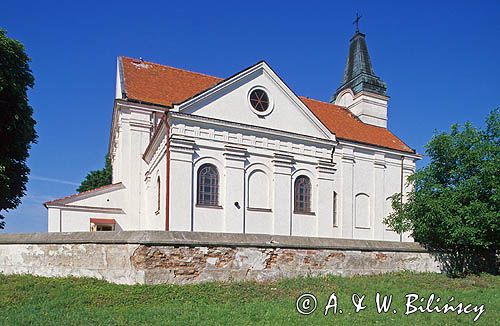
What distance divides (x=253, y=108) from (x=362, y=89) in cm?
1526

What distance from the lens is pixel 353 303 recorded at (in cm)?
1085

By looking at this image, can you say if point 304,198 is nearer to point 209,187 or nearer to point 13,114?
point 209,187

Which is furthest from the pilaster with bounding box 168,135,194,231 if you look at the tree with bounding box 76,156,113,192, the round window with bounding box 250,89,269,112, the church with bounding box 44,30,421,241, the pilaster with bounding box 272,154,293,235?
the tree with bounding box 76,156,113,192

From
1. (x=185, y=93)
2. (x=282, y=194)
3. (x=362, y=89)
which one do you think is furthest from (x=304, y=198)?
(x=362, y=89)

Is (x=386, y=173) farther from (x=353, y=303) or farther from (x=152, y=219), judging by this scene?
(x=353, y=303)

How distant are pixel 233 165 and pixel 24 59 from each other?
1049 cm

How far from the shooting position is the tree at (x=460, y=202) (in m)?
16.4

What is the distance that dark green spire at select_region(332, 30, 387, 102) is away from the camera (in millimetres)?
33969

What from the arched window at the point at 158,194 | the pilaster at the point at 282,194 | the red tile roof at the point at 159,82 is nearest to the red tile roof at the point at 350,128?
the pilaster at the point at 282,194

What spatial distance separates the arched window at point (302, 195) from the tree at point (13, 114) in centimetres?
1266

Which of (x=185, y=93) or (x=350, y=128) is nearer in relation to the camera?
(x=185, y=93)

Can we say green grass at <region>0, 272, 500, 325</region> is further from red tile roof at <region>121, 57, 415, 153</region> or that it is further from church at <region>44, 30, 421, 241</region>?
red tile roof at <region>121, 57, 415, 153</region>

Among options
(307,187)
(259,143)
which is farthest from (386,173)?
(259,143)

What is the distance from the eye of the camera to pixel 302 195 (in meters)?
22.0
